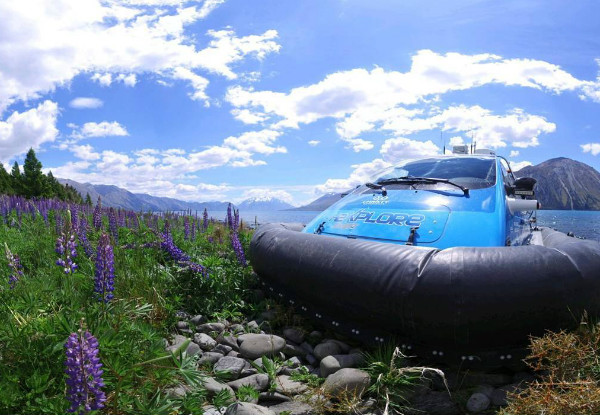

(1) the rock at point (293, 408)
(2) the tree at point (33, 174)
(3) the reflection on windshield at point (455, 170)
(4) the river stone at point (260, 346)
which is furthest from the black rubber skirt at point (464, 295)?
(2) the tree at point (33, 174)

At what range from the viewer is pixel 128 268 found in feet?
15.6

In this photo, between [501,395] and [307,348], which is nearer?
[501,395]

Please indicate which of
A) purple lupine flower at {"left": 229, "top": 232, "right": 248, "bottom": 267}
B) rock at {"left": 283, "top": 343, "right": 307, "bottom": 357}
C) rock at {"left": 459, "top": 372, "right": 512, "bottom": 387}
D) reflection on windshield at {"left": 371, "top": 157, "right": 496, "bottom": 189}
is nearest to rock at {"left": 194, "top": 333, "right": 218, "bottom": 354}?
rock at {"left": 283, "top": 343, "right": 307, "bottom": 357}

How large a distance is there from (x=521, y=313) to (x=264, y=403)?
7.18 ft

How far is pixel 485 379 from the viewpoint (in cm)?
336

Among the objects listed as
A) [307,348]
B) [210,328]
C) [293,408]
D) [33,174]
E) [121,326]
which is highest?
[33,174]

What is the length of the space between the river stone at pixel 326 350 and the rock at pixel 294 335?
355mm

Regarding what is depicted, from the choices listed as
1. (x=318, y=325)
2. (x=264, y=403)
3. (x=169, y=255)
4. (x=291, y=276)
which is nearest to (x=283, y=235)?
(x=291, y=276)

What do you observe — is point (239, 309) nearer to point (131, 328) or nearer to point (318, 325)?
point (318, 325)

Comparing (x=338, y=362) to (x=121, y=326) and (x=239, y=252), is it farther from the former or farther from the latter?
(x=239, y=252)

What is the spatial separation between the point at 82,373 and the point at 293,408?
1.66m

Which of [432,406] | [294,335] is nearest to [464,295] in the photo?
[432,406]

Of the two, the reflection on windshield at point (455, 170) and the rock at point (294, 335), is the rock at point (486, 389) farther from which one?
the reflection on windshield at point (455, 170)

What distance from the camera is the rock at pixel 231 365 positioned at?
3.38m
